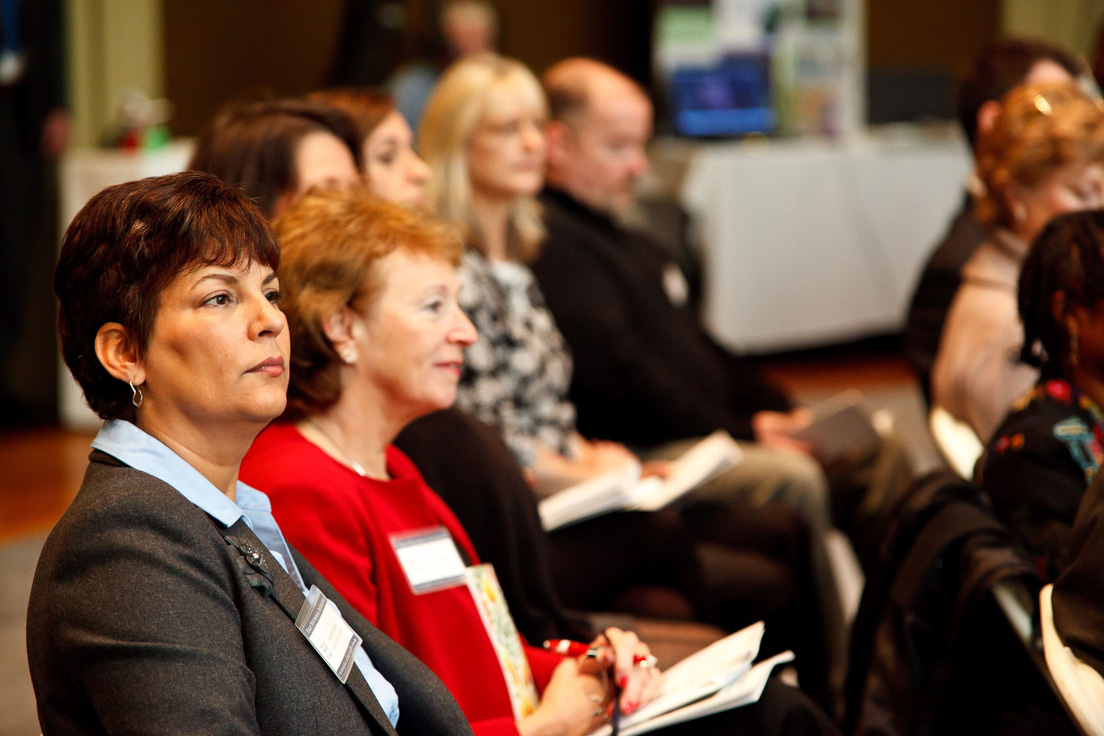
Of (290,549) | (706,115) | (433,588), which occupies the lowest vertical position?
(706,115)

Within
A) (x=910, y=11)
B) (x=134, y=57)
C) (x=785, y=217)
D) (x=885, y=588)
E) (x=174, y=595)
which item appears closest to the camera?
(x=174, y=595)

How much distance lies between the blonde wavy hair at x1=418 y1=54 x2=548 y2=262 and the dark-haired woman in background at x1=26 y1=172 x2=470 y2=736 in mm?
1550

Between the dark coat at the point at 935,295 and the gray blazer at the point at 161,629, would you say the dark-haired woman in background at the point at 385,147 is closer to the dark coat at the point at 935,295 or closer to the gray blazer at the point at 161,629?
the dark coat at the point at 935,295

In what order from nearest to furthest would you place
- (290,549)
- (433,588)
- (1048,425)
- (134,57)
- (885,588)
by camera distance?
1. (290,549)
2. (433,588)
3. (1048,425)
4. (885,588)
5. (134,57)

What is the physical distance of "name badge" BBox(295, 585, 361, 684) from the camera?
110cm

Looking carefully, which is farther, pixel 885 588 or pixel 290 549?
pixel 885 588

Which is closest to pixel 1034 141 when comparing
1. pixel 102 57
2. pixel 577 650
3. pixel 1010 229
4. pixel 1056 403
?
pixel 1010 229

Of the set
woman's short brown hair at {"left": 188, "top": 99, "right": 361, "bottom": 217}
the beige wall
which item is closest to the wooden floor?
the beige wall

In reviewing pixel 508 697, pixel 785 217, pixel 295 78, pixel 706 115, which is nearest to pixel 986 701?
pixel 508 697

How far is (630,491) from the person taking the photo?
223 centimetres

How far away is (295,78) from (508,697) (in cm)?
546

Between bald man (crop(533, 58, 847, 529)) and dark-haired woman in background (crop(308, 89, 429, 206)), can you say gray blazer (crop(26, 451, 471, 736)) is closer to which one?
dark-haired woman in background (crop(308, 89, 429, 206))

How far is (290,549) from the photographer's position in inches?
48.0

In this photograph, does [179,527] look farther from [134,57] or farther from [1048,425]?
[134,57]
